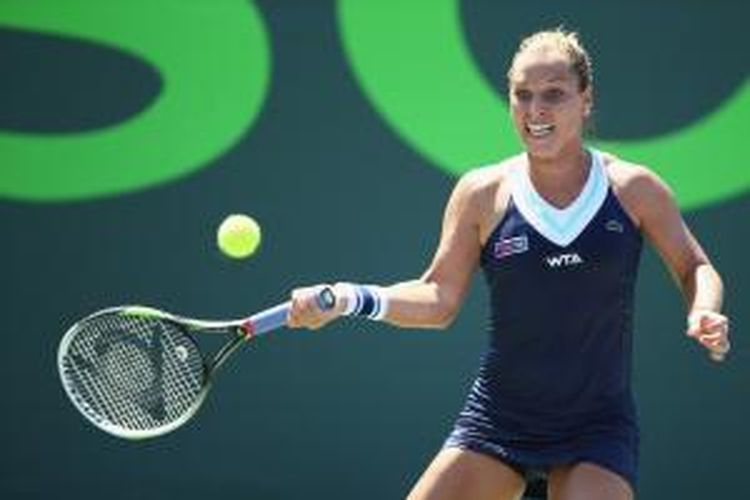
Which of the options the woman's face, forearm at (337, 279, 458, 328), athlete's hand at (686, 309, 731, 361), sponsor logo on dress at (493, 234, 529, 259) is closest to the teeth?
the woman's face

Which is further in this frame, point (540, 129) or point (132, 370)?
point (132, 370)

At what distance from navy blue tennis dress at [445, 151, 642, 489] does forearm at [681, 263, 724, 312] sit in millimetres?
154

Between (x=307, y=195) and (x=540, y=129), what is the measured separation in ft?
7.90

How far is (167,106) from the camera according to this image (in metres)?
6.73

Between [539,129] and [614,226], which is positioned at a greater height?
[539,129]

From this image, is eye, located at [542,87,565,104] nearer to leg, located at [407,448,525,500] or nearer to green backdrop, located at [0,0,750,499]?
leg, located at [407,448,525,500]

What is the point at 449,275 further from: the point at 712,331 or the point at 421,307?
the point at 712,331

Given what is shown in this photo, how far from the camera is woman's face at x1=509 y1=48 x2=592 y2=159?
4.43m

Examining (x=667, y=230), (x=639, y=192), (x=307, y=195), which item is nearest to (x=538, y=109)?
(x=639, y=192)

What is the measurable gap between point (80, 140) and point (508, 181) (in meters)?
2.75

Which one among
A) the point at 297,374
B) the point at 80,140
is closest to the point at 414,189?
the point at 297,374

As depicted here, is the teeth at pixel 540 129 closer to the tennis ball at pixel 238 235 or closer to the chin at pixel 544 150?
the chin at pixel 544 150

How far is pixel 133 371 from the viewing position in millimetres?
4703

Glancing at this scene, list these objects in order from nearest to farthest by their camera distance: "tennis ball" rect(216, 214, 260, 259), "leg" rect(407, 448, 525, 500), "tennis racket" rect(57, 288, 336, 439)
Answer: "leg" rect(407, 448, 525, 500)
"tennis racket" rect(57, 288, 336, 439)
"tennis ball" rect(216, 214, 260, 259)
